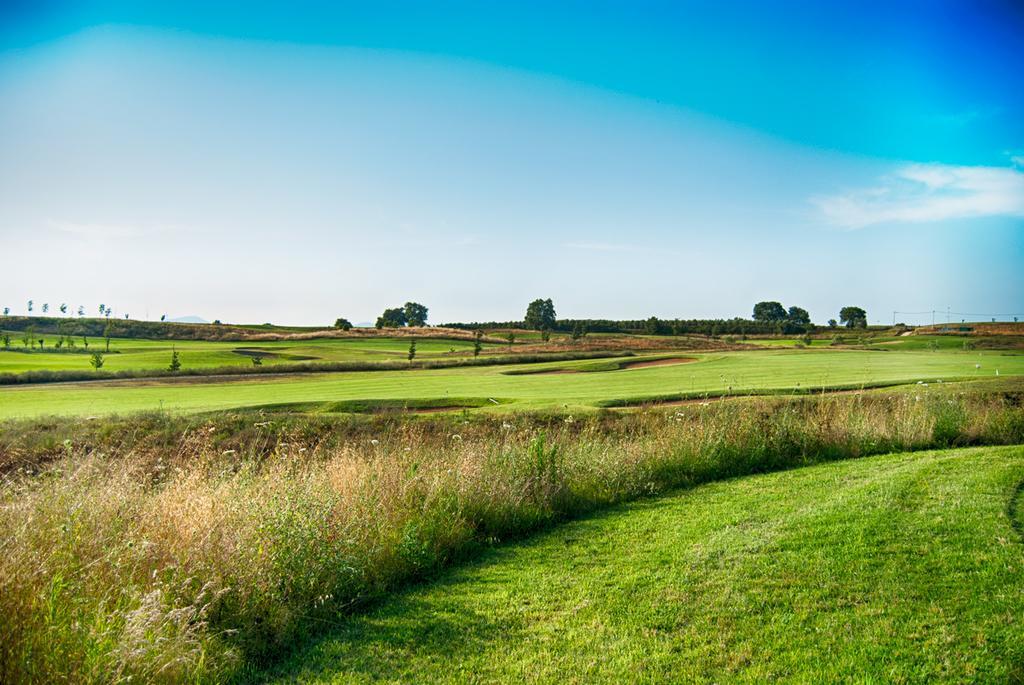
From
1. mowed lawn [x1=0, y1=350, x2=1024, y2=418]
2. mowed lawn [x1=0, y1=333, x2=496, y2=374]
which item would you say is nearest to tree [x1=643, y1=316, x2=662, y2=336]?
mowed lawn [x1=0, y1=333, x2=496, y2=374]

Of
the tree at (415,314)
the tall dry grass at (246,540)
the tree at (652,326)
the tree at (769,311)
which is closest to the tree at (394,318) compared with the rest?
the tree at (415,314)

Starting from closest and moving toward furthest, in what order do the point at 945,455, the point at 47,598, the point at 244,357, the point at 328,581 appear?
the point at 47,598, the point at 328,581, the point at 945,455, the point at 244,357

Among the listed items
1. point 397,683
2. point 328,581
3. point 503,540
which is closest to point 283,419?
point 503,540

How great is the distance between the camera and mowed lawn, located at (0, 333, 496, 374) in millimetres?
41722

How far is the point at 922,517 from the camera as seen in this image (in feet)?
25.5

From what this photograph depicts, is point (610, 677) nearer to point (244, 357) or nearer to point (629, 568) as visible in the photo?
point (629, 568)

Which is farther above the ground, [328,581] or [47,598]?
[47,598]

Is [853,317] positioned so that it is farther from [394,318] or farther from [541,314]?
[394,318]

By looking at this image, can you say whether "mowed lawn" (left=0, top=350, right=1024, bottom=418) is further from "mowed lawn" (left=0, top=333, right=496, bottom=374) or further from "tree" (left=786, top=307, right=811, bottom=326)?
"tree" (left=786, top=307, right=811, bottom=326)

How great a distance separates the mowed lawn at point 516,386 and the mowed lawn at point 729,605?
41.2 feet

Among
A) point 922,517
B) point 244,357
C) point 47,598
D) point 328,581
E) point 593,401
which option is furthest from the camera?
point 244,357

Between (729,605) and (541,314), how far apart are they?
291 feet

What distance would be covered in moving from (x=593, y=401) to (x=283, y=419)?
9.91 meters

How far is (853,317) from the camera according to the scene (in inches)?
2746
